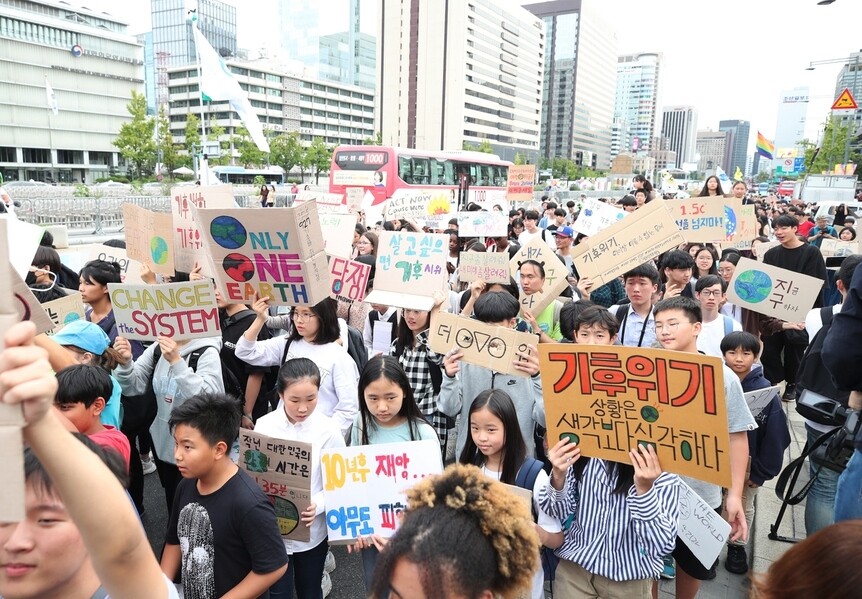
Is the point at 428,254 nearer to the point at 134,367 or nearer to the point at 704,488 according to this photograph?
the point at 134,367

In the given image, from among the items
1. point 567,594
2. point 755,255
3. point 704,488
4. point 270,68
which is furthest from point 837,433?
point 270,68

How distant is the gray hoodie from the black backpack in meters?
3.48

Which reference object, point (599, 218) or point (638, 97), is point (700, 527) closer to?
point (599, 218)


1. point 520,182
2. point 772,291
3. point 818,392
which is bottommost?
point 818,392

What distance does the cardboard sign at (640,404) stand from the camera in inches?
84.6

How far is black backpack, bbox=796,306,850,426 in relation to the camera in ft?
10.8

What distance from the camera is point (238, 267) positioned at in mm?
3871

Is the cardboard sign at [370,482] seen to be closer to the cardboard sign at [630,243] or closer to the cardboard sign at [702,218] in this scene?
the cardboard sign at [630,243]

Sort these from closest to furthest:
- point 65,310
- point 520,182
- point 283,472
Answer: point 283,472, point 65,310, point 520,182

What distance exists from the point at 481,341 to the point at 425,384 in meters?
0.85

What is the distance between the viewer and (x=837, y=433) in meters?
2.83

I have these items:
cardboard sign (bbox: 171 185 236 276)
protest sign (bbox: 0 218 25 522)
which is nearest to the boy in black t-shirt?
protest sign (bbox: 0 218 25 522)

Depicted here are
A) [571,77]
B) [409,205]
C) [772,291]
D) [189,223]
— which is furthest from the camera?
[571,77]

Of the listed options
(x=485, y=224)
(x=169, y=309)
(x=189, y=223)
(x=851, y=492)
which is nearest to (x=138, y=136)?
(x=485, y=224)
